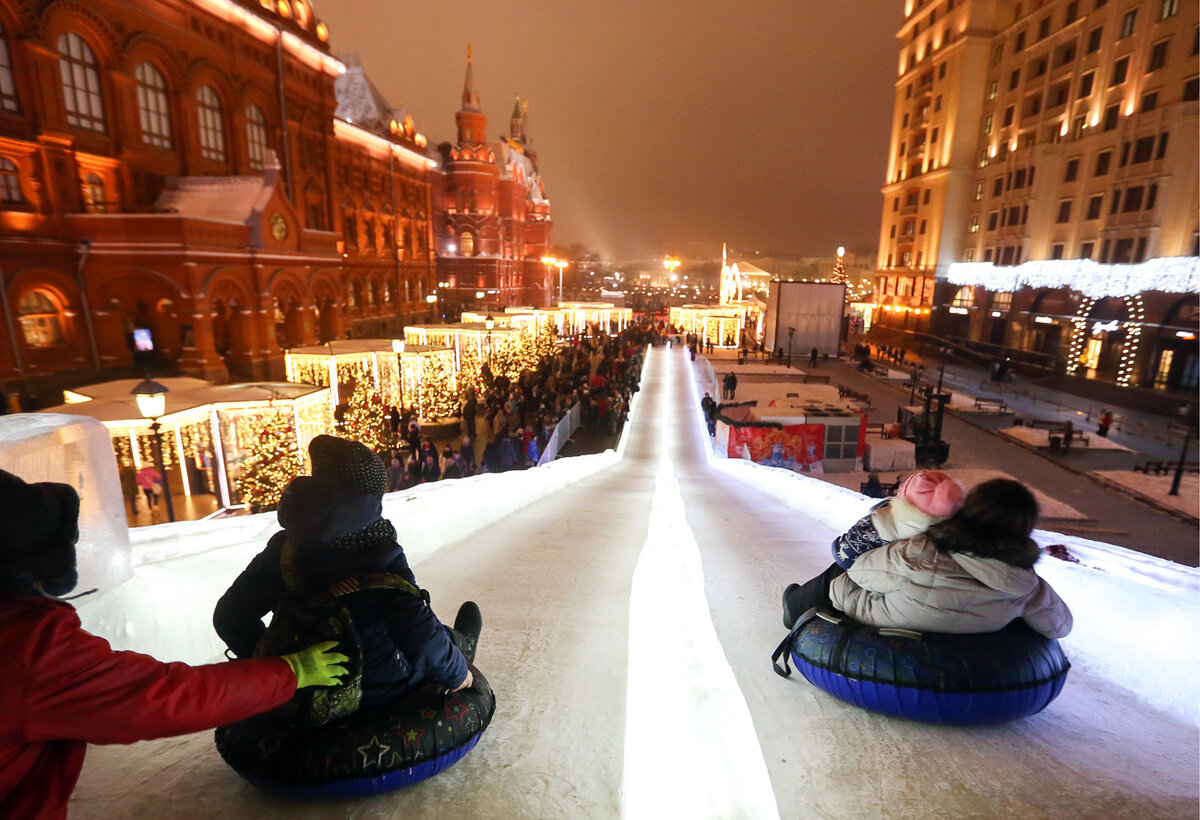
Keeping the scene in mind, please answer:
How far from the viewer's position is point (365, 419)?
11.4 metres

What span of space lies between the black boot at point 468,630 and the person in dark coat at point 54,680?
909 mm

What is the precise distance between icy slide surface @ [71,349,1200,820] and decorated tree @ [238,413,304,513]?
6.09m

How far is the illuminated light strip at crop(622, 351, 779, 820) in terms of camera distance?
186 cm

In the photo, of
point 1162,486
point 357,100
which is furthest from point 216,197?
point 1162,486

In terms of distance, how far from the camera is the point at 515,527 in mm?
5469

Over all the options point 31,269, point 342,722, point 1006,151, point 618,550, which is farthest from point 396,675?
point 1006,151

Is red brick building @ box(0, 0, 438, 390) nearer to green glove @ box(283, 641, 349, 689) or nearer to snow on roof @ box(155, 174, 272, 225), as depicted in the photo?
snow on roof @ box(155, 174, 272, 225)

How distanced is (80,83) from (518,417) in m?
14.2

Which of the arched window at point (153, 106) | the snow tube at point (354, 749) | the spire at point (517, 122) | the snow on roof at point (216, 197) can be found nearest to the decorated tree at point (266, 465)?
the snow tube at point (354, 749)

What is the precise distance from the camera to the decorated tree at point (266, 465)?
342 inches

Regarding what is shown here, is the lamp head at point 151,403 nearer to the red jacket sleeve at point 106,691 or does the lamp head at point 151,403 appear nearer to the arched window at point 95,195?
the red jacket sleeve at point 106,691

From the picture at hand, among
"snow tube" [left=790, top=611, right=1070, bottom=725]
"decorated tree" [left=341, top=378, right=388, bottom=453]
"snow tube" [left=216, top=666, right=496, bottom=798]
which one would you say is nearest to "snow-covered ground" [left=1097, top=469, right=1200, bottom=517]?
"snow tube" [left=790, top=611, right=1070, bottom=725]

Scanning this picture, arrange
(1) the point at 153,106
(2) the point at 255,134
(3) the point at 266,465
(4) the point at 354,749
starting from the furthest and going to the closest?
(2) the point at 255,134
(1) the point at 153,106
(3) the point at 266,465
(4) the point at 354,749

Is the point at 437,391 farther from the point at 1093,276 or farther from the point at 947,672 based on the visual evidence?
the point at 1093,276
